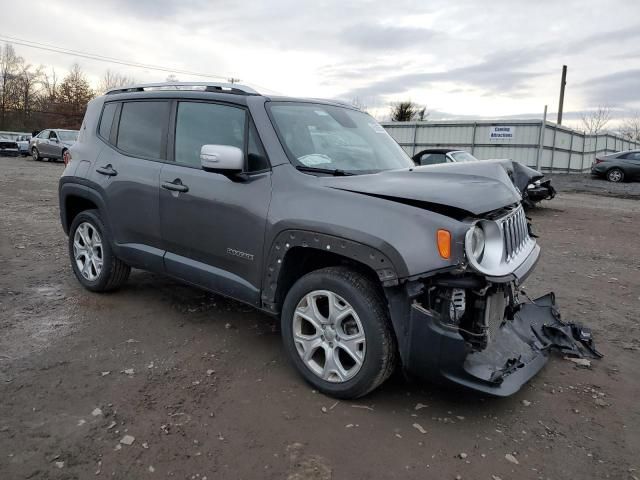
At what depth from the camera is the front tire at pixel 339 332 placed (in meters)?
2.98

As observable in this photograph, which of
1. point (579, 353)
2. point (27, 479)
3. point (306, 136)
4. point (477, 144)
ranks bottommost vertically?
point (27, 479)

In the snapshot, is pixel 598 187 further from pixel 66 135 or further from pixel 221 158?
pixel 66 135

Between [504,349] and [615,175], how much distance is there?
22.7 m

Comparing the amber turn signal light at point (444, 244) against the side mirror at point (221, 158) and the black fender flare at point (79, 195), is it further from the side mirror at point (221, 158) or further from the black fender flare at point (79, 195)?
the black fender flare at point (79, 195)

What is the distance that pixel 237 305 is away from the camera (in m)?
4.89

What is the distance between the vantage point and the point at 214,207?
373 cm

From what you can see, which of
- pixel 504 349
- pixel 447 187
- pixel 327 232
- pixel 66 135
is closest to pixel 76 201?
pixel 327 232

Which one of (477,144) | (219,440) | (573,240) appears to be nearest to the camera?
(219,440)

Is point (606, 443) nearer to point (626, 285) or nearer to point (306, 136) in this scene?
point (306, 136)

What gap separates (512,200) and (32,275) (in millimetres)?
5057

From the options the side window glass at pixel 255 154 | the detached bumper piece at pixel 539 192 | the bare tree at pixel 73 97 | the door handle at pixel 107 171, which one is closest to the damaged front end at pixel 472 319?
the side window glass at pixel 255 154

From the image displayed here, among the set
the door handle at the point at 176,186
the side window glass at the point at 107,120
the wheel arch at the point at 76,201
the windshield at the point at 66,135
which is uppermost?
the windshield at the point at 66,135

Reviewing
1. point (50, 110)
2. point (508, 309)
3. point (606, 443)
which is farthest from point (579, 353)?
point (50, 110)

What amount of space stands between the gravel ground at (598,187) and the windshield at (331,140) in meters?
16.6
